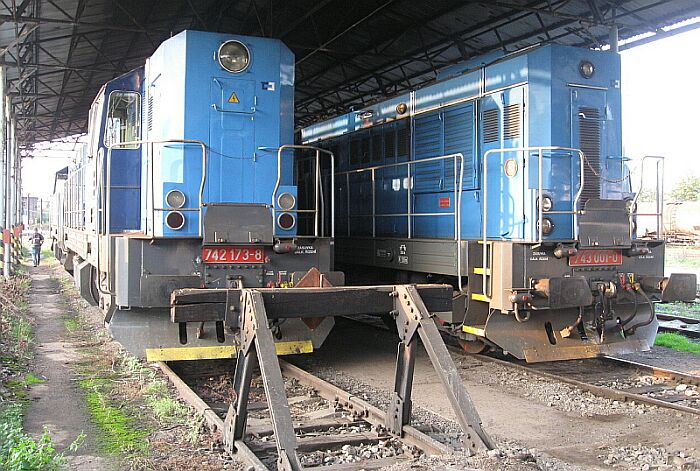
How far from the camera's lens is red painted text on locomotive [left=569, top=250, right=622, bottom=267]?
6969mm

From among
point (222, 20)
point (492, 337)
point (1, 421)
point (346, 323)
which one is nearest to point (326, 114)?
point (222, 20)

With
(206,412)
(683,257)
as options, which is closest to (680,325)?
(206,412)

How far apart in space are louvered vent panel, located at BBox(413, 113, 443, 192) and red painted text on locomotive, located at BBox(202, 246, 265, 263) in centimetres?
283

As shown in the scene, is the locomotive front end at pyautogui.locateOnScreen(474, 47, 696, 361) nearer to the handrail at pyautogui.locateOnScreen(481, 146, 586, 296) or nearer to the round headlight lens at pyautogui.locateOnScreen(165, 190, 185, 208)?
the handrail at pyautogui.locateOnScreen(481, 146, 586, 296)

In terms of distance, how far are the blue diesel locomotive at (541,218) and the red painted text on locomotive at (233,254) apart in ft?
7.30

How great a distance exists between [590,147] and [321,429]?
4626 millimetres

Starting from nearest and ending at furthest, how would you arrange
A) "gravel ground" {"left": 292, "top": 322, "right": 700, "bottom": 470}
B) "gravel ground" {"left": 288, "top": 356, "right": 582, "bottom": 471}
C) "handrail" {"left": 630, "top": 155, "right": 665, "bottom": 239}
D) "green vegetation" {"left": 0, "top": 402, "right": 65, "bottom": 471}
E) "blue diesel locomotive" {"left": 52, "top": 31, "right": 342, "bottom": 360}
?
"gravel ground" {"left": 288, "top": 356, "right": 582, "bottom": 471} < "green vegetation" {"left": 0, "top": 402, "right": 65, "bottom": 471} < "gravel ground" {"left": 292, "top": 322, "right": 700, "bottom": 470} < "blue diesel locomotive" {"left": 52, "top": 31, "right": 342, "bottom": 360} < "handrail" {"left": 630, "top": 155, "right": 665, "bottom": 239}

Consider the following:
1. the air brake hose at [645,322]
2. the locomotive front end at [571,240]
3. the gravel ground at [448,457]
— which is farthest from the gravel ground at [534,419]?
the air brake hose at [645,322]

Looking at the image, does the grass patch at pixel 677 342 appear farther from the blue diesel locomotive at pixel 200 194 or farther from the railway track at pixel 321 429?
the railway track at pixel 321 429

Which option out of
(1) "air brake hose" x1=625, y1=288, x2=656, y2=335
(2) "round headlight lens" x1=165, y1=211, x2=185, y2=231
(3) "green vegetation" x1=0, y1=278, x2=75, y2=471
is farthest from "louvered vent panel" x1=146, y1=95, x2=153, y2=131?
Result: (1) "air brake hose" x1=625, y1=288, x2=656, y2=335

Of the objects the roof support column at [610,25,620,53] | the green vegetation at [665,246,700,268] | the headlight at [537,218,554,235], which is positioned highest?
the roof support column at [610,25,620,53]

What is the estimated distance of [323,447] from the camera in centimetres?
445

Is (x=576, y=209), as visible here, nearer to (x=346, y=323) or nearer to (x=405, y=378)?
(x=405, y=378)

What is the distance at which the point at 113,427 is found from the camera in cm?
499
